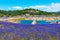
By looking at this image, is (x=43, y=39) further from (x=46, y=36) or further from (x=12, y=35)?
(x=12, y=35)

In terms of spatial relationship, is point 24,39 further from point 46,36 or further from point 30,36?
point 46,36

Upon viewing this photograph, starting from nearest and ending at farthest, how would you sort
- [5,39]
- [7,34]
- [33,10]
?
[5,39] < [7,34] < [33,10]

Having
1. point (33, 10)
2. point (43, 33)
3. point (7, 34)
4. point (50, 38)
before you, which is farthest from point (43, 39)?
point (33, 10)

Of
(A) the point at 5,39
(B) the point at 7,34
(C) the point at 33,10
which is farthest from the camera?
(C) the point at 33,10

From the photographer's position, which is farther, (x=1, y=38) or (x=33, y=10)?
(x=33, y=10)

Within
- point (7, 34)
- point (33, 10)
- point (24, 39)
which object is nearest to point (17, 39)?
point (24, 39)

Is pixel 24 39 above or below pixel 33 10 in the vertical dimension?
above

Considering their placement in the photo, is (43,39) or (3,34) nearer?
(43,39)

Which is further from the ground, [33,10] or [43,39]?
[43,39]

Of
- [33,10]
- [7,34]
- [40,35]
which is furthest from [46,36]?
[33,10]
